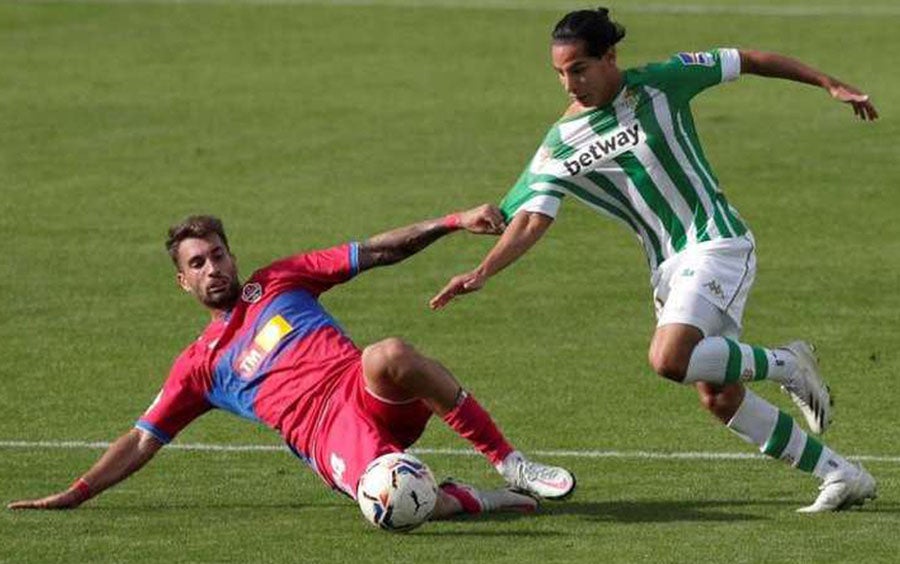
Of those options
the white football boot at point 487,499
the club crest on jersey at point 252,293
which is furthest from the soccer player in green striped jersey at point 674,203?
the club crest on jersey at point 252,293

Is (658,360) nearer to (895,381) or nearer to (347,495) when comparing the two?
(347,495)

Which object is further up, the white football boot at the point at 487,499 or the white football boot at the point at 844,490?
the white football boot at the point at 844,490

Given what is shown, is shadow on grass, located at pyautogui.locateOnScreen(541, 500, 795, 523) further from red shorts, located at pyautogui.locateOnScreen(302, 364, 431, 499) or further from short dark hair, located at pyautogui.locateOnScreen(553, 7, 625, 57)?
short dark hair, located at pyautogui.locateOnScreen(553, 7, 625, 57)

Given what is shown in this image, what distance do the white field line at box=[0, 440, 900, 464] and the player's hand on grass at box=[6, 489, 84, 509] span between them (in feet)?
5.08

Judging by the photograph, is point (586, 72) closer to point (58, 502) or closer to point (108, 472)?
point (108, 472)

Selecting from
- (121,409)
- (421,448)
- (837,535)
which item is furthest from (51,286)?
(837,535)

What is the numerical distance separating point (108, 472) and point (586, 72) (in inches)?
116

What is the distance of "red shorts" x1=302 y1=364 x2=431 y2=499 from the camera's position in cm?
1160

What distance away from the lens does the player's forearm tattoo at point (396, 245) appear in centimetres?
1231

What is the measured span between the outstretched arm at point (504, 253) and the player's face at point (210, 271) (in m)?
1.15

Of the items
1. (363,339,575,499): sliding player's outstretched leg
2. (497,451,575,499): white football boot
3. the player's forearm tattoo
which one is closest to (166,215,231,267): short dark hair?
the player's forearm tattoo

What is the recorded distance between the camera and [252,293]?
12.4 metres

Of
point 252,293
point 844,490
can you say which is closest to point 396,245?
point 252,293

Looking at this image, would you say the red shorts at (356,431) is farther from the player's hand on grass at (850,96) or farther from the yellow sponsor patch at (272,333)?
the player's hand on grass at (850,96)
